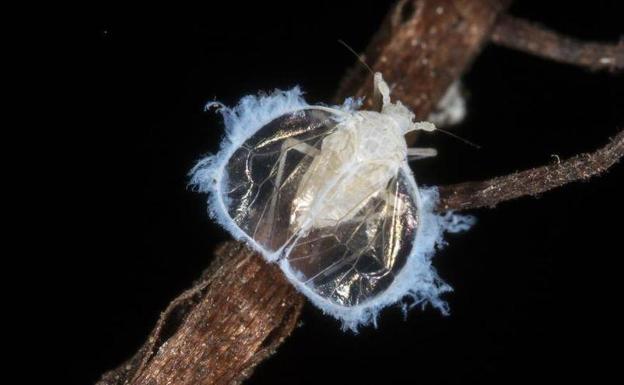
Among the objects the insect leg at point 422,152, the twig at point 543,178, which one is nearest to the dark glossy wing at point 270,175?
the insect leg at point 422,152

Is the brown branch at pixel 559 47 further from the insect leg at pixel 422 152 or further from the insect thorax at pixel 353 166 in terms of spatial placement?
the insect thorax at pixel 353 166

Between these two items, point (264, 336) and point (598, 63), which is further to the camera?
point (598, 63)

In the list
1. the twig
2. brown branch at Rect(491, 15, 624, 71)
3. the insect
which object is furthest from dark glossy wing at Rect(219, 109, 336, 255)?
brown branch at Rect(491, 15, 624, 71)

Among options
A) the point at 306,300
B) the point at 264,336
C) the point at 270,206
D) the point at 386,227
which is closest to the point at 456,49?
the point at 386,227

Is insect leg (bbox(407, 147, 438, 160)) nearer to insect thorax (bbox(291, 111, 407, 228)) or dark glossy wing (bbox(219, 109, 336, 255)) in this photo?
insect thorax (bbox(291, 111, 407, 228))

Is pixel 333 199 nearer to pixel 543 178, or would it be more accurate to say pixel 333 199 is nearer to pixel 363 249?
pixel 363 249

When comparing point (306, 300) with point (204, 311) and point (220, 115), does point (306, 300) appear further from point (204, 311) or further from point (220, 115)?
point (220, 115)
